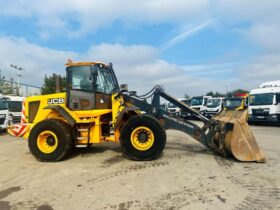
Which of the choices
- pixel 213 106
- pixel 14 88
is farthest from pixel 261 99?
pixel 14 88

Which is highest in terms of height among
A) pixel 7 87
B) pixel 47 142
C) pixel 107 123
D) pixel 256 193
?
pixel 7 87

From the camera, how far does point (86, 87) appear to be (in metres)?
9.05

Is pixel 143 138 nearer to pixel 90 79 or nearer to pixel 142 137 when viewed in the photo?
pixel 142 137

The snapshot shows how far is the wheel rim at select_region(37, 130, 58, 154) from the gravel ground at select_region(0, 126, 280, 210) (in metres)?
0.42

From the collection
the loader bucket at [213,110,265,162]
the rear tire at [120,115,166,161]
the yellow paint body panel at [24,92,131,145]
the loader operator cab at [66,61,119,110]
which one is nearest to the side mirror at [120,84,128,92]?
the yellow paint body panel at [24,92,131,145]

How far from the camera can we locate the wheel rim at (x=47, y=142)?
343 inches

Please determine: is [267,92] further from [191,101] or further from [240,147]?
[240,147]

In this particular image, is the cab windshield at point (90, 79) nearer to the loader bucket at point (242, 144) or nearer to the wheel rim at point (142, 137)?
the wheel rim at point (142, 137)

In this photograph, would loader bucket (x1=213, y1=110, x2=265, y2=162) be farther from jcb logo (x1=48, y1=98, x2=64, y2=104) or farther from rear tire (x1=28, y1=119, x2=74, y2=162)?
jcb logo (x1=48, y1=98, x2=64, y2=104)

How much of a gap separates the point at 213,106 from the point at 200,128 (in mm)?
20208

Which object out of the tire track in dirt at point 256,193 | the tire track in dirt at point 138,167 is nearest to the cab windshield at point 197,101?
the tire track in dirt at point 138,167

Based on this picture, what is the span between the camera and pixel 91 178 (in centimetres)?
686

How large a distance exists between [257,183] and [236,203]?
1288mm

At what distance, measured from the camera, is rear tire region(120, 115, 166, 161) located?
8312 mm
